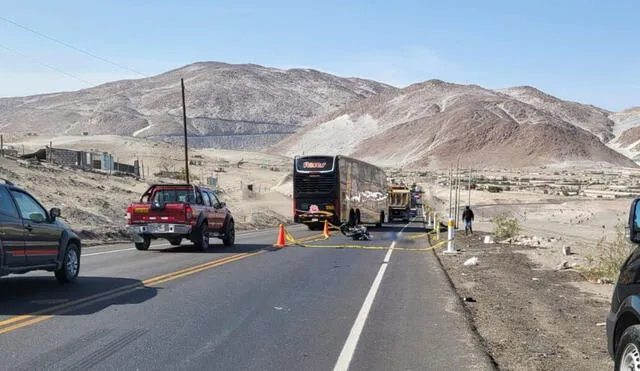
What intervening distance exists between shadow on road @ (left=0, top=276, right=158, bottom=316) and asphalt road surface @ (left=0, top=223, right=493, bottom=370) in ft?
0.06

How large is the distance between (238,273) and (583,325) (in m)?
7.44

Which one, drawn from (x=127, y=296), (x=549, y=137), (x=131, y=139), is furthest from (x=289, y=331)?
(x=549, y=137)

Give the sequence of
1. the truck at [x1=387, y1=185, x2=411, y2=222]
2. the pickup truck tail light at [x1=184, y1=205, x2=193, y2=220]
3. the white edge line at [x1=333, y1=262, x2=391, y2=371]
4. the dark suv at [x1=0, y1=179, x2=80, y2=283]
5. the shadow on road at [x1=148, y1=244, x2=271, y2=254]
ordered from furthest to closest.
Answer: the truck at [x1=387, y1=185, x2=411, y2=222], the shadow on road at [x1=148, y1=244, x2=271, y2=254], the pickup truck tail light at [x1=184, y1=205, x2=193, y2=220], the dark suv at [x1=0, y1=179, x2=80, y2=283], the white edge line at [x1=333, y1=262, x2=391, y2=371]

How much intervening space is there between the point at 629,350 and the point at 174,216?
1624 centimetres

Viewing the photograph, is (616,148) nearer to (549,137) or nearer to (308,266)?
(549,137)

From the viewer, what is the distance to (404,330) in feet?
32.2

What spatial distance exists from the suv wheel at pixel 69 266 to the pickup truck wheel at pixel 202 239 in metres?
7.72

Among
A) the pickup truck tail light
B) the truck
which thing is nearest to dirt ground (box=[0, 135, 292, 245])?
the pickup truck tail light

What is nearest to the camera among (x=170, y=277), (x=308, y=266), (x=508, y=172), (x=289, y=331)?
(x=289, y=331)

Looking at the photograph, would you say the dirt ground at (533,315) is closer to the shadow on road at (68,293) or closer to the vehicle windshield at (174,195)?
the shadow on road at (68,293)

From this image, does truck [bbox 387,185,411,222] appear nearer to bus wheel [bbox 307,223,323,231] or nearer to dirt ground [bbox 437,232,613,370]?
bus wheel [bbox 307,223,323,231]

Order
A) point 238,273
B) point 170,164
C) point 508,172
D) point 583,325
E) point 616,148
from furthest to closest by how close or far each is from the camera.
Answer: point 616,148 → point 508,172 → point 170,164 → point 238,273 → point 583,325

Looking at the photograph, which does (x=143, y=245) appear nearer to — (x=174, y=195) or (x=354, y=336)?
(x=174, y=195)

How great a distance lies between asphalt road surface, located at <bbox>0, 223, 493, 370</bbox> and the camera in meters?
7.86
